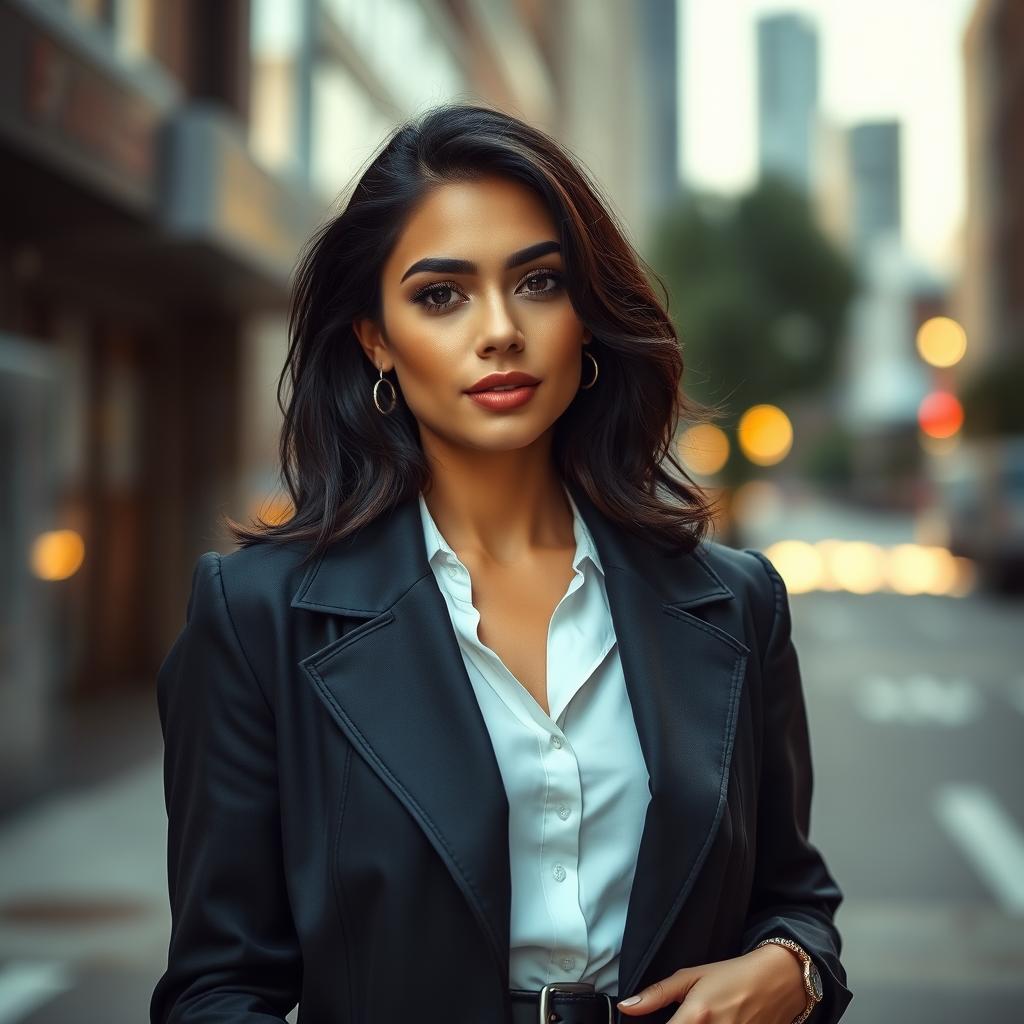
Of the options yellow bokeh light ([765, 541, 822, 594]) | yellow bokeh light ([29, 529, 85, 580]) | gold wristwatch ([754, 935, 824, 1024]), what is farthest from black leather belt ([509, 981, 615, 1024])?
yellow bokeh light ([765, 541, 822, 594])

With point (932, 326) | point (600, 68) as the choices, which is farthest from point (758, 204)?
point (600, 68)

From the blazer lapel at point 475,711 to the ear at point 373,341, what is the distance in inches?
9.0

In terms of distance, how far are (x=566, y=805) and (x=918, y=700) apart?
11.9 meters

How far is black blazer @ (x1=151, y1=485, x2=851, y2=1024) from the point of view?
1874 millimetres

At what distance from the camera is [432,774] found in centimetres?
191

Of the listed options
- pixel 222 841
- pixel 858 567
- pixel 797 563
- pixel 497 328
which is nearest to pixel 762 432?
pixel 797 563

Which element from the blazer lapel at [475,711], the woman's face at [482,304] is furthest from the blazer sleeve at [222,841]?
the woman's face at [482,304]

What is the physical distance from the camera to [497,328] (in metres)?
2.03

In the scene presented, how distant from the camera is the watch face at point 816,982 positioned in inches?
81.7

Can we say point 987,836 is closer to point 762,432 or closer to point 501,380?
point 501,380

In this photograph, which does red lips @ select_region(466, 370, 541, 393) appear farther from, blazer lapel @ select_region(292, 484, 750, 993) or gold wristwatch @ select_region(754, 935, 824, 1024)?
gold wristwatch @ select_region(754, 935, 824, 1024)

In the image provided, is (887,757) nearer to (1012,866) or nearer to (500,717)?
(1012,866)

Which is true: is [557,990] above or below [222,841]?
below

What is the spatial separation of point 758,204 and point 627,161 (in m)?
54.8
